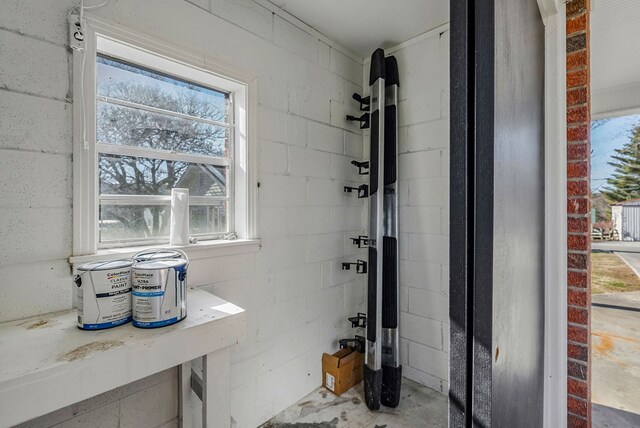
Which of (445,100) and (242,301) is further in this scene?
(445,100)

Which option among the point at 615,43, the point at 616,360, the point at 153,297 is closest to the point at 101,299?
the point at 153,297

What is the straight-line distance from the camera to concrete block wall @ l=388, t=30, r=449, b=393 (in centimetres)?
205

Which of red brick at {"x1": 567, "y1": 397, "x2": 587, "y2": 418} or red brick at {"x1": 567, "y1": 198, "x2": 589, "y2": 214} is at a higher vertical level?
red brick at {"x1": 567, "y1": 198, "x2": 589, "y2": 214}

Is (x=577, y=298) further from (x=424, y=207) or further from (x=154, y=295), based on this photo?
(x=154, y=295)

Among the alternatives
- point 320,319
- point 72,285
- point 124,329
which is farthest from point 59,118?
point 320,319

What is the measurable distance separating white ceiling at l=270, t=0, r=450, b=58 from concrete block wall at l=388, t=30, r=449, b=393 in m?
0.13

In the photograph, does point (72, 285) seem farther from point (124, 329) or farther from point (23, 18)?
point (23, 18)

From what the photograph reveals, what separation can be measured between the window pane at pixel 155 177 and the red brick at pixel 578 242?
186 centimetres

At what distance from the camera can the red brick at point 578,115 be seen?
4.51 feet

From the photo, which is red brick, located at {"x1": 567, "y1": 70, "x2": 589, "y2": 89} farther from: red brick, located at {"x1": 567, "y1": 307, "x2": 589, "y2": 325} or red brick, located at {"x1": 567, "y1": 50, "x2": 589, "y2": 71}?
red brick, located at {"x1": 567, "y1": 307, "x2": 589, "y2": 325}

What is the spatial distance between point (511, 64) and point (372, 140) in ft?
4.66

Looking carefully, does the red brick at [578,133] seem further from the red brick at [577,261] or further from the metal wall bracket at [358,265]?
the metal wall bracket at [358,265]

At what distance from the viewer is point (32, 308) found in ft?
3.47

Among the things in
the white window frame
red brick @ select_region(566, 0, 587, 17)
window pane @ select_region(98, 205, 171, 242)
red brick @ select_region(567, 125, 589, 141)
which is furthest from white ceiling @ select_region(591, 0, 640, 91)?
window pane @ select_region(98, 205, 171, 242)
